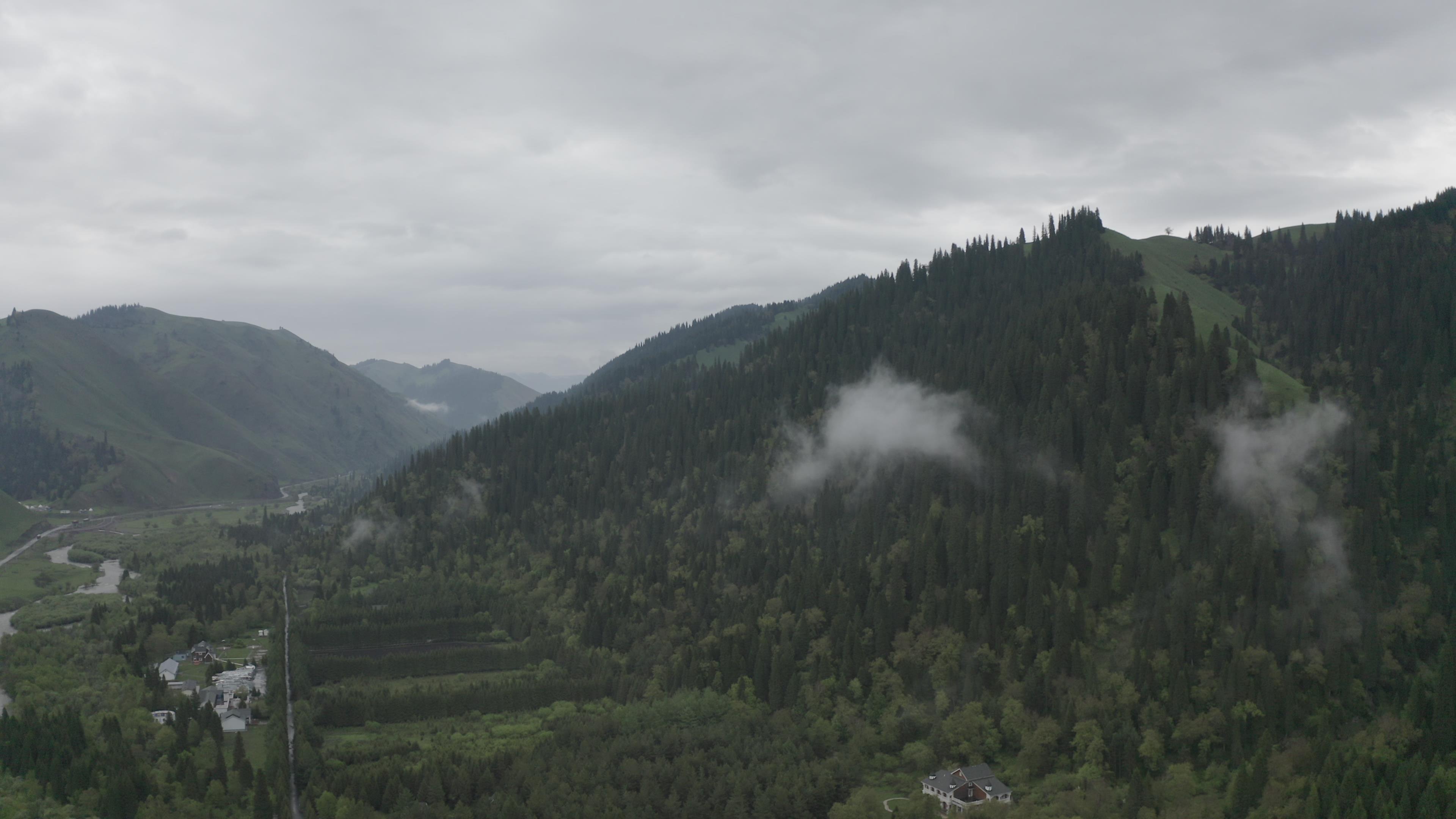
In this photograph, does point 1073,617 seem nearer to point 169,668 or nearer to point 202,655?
point 169,668

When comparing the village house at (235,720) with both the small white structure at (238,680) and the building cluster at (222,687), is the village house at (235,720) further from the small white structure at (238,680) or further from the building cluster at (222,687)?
the small white structure at (238,680)

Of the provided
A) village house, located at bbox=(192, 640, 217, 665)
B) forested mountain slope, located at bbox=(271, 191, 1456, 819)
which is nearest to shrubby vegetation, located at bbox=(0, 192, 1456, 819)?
forested mountain slope, located at bbox=(271, 191, 1456, 819)

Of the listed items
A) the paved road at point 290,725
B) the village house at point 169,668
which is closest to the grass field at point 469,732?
the paved road at point 290,725

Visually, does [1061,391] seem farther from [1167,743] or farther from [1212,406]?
[1167,743]

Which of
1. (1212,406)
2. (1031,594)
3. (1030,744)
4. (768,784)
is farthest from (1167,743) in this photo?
(1212,406)

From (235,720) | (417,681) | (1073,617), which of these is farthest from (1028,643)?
(235,720)
